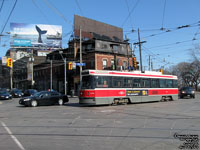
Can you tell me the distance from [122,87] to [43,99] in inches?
296

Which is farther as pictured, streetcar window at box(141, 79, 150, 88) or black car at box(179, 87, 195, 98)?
black car at box(179, 87, 195, 98)

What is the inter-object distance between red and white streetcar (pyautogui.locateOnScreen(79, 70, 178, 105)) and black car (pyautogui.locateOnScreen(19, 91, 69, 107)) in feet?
13.7

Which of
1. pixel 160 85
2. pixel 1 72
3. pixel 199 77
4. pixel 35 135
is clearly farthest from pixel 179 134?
pixel 1 72

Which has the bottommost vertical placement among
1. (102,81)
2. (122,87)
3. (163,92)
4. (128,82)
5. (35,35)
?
(163,92)

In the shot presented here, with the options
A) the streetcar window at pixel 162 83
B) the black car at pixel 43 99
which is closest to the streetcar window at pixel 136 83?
the streetcar window at pixel 162 83

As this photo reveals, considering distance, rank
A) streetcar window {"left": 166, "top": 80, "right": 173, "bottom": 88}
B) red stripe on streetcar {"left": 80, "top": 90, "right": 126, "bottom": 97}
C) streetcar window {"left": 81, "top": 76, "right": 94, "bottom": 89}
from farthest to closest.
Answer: streetcar window {"left": 166, "top": 80, "right": 173, "bottom": 88}
streetcar window {"left": 81, "top": 76, "right": 94, "bottom": 89}
red stripe on streetcar {"left": 80, "top": 90, "right": 126, "bottom": 97}

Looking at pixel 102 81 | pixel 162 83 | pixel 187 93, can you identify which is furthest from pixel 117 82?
pixel 187 93

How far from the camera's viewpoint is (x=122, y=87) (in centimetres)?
1914

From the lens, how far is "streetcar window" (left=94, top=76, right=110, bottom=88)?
1767 centimetres

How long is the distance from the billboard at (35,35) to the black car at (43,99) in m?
31.0

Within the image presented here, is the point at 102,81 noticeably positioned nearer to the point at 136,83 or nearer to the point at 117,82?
the point at 117,82

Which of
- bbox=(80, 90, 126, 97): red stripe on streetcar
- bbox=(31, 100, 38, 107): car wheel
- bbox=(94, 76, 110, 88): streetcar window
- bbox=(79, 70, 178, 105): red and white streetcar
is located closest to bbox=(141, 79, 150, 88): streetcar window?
bbox=(79, 70, 178, 105): red and white streetcar

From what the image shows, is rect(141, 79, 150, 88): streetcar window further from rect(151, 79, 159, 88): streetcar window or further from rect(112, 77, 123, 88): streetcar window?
rect(112, 77, 123, 88): streetcar window

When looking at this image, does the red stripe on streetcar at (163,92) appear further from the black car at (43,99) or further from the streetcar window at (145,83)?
the black car at (43,99)
